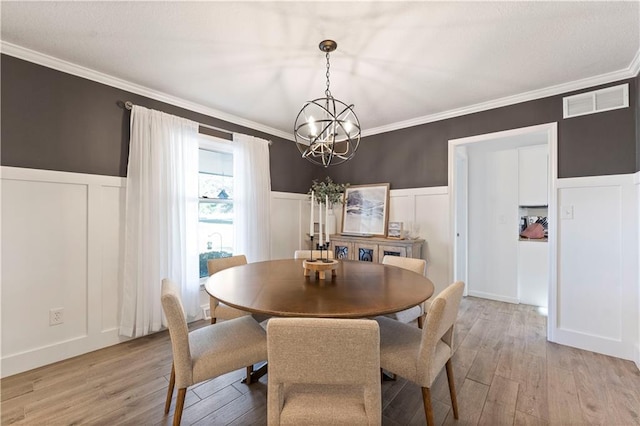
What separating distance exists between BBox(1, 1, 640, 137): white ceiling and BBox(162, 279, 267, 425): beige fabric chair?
5.61 ft

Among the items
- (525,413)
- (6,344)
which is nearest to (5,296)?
(6,344)

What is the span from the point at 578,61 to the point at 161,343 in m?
4.37

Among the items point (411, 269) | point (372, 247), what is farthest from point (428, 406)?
point (372, 247)

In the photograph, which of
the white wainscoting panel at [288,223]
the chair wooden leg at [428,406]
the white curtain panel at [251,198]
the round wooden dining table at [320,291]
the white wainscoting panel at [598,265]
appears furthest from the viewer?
the white wainscoting panel at [288,223]

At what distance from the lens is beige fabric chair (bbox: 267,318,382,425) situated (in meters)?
1.02

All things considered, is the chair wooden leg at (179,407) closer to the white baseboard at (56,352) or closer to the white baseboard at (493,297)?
the white baseboard at (56,352)

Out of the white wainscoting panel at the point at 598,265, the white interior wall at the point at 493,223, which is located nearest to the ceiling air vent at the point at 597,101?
the white wainscoting panel at the point at 598,265

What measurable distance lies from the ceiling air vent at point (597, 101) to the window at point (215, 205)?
3.69 metres

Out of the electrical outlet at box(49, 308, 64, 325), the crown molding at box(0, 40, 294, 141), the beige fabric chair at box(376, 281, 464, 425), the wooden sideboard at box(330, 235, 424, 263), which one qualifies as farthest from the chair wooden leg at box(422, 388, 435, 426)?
the crown molding at box(0, 40, 294, 141)

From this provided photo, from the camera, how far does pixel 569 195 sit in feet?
8.73

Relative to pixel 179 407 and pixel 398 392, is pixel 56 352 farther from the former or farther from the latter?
pixel 398 392

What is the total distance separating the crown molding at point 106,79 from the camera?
6.96 feet

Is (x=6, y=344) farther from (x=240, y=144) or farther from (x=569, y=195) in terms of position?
(x=569, y=195)

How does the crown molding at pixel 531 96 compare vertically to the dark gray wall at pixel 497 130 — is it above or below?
above
